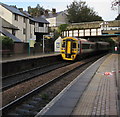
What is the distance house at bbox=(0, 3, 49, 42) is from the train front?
1428 cm

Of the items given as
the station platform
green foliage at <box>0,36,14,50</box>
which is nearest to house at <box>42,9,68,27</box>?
green foliage at <box>0,36,14,50</box>

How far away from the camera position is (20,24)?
44250 millimetres

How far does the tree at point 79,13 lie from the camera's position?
7302cm

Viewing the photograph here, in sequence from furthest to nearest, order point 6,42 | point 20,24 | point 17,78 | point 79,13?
point 79,13
point 20,24
point 6,42
point 17,78

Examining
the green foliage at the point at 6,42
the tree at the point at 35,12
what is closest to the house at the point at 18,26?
the green foliage at the point at 6,42

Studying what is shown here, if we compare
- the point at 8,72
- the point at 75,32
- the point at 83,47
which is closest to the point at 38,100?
the point at 8,72

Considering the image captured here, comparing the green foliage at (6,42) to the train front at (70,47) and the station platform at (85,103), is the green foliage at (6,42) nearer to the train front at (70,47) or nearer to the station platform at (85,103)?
the train front at (70,47)

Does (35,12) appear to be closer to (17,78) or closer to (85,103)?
(17,78)

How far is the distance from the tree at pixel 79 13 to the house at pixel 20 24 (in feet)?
66.7

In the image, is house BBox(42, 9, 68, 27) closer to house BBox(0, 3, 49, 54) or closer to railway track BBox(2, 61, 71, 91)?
house BBox(0, 3, 49, 54)

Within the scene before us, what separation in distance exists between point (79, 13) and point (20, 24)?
3382 centimetres

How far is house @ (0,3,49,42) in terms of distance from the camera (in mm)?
40994

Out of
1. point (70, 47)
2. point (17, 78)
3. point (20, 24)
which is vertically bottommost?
point (17, 78)

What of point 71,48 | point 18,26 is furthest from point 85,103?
point 18,26
